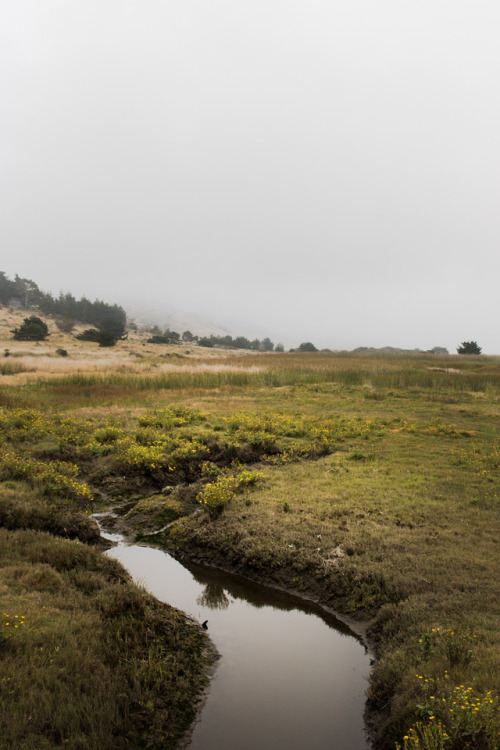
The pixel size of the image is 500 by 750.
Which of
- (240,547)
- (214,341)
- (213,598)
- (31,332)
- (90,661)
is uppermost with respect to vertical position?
(214,341)

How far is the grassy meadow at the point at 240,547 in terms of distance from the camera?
4082mm

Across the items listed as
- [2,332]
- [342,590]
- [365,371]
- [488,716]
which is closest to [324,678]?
[342,590]

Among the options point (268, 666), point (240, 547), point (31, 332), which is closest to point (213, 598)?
point (240, 547)

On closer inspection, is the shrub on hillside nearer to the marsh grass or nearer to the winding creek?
the winding creek

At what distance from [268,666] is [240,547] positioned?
8.21 feet

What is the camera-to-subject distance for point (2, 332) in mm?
60312

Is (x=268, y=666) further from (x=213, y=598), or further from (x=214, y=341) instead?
(x=214, y=341)

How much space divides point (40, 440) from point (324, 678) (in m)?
11.2

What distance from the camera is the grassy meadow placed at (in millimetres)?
4082

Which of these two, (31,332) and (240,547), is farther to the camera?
(31,332)

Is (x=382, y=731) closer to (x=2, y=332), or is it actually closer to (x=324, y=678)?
(x=324, y=678)

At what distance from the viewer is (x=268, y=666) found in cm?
535

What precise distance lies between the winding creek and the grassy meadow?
28 cm

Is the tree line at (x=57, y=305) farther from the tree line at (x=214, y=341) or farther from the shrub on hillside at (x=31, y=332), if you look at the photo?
the shrub on hillside at (x=31, y=332)
